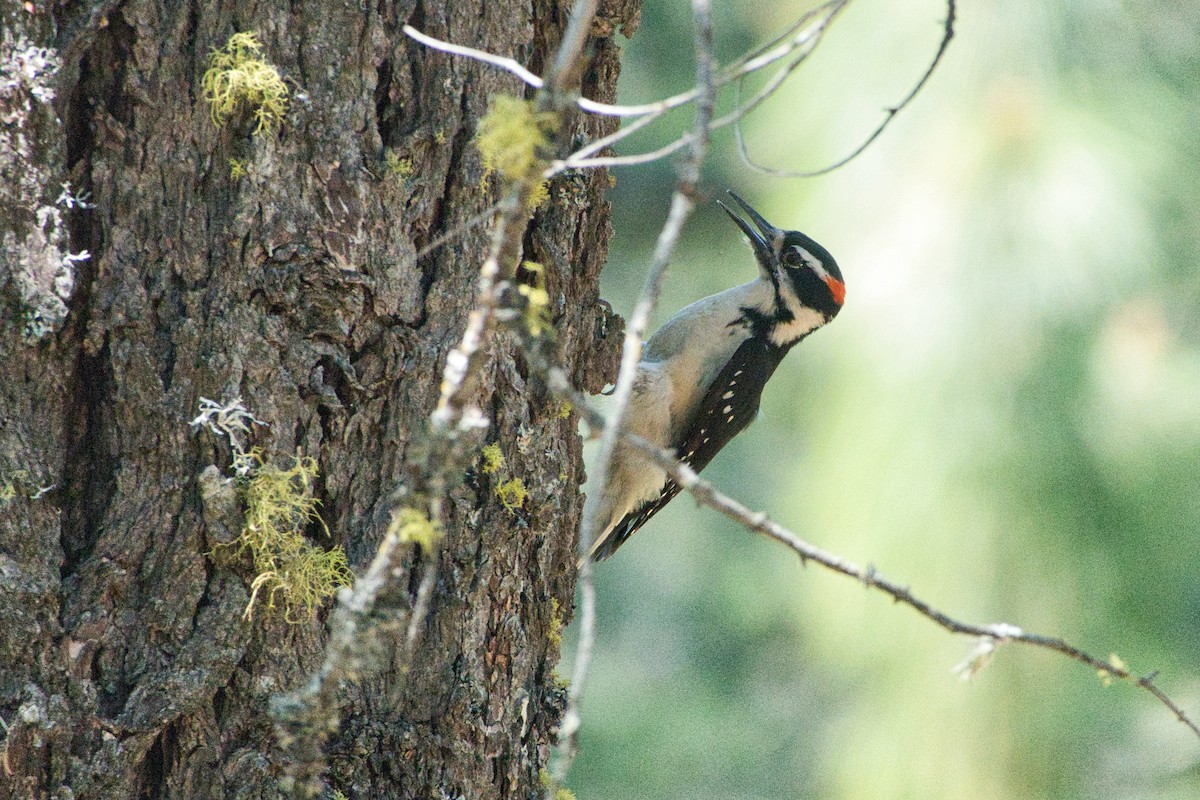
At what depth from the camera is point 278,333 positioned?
164 centimetres

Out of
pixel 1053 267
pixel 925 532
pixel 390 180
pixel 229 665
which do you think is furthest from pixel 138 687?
pixel 1053 267

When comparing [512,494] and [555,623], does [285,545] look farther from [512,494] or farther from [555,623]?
[555,623]

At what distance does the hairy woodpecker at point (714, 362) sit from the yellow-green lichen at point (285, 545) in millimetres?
1923

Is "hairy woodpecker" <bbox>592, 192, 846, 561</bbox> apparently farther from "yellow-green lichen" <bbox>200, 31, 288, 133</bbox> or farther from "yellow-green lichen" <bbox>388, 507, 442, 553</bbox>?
"yellow-green lichen" <bbox>388, 507, 442, 553</bbox>

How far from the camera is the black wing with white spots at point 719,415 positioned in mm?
3625

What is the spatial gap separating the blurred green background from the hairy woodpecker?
17 cm

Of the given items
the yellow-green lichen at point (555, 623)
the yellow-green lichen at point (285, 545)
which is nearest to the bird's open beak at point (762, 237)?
the yellow-green lichen at point (555, 623)

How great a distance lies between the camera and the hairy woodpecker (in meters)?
3.62

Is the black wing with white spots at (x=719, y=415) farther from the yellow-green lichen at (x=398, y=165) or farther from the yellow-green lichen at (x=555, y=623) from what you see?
the yellow-green lichen at (x=398, y=165)

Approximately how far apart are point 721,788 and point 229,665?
7.91 m

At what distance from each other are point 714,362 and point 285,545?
7.40ft

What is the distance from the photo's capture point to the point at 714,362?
3701 mm

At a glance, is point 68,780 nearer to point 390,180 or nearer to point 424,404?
point 424,404

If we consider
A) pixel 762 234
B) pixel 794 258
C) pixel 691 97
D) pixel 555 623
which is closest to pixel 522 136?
pixel 691 97
